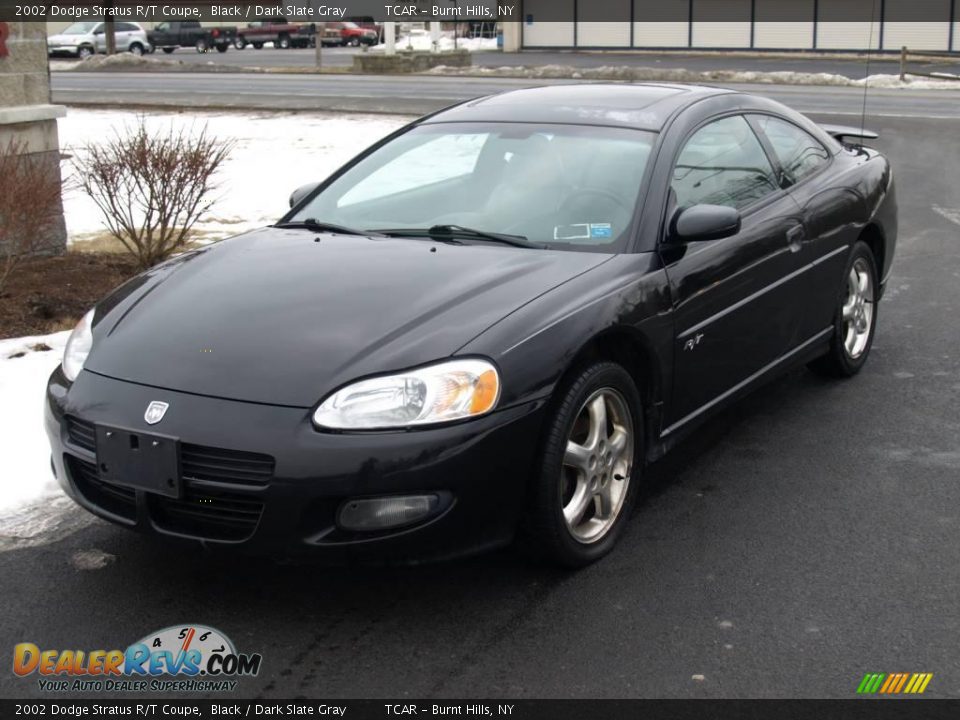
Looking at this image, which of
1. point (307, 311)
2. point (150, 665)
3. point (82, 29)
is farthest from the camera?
point (82, 29)

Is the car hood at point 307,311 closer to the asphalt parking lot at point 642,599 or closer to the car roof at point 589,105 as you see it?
the asphalt parking lot at point 642,599

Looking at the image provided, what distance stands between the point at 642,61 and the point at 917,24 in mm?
11951

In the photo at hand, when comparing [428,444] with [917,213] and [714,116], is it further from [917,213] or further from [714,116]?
[917,213]

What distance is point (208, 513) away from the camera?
354 centimetres

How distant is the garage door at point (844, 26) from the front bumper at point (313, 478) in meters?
47.8

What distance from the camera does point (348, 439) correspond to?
3.45 meters

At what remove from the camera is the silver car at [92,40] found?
48906mm

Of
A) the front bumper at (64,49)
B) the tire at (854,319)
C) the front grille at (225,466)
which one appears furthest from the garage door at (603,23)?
the front grille at (225,466)

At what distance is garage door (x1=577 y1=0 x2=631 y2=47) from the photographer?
51.9 metres

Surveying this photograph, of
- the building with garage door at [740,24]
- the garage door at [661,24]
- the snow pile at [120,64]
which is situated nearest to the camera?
the snow pile at [120,64]

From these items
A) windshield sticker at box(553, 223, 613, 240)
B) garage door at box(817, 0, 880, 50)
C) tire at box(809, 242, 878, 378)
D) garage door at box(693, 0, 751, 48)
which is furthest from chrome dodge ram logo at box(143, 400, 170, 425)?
garage door at box(693, 0, 751, 48)

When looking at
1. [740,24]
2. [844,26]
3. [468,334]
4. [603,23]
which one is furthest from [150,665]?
[603,23]

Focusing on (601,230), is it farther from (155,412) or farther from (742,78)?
(742,78)

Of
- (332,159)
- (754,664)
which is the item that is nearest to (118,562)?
(754,664)
